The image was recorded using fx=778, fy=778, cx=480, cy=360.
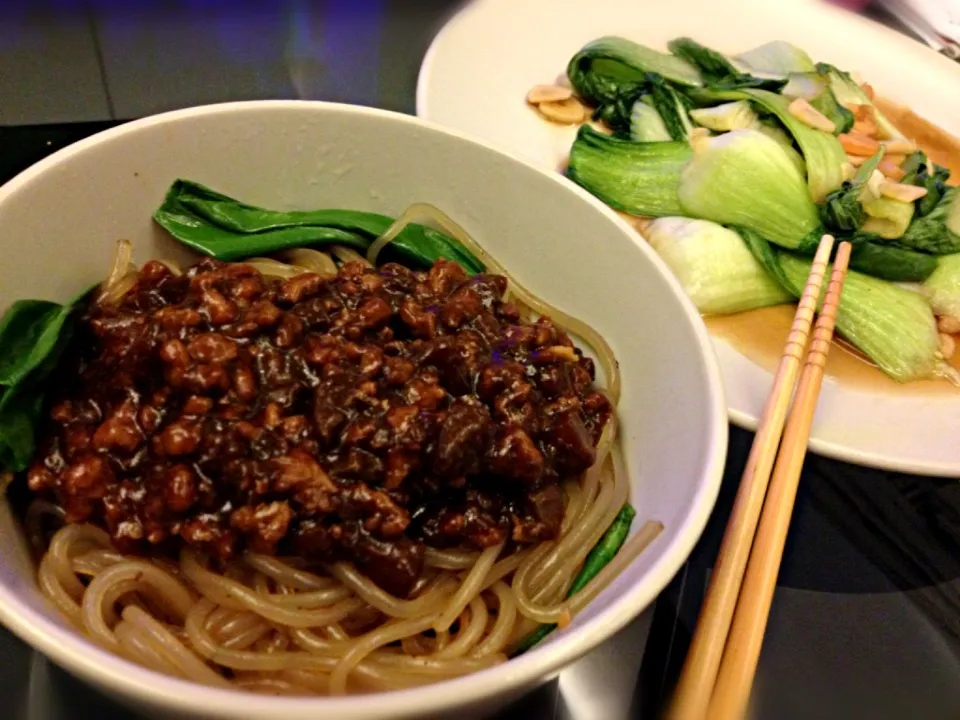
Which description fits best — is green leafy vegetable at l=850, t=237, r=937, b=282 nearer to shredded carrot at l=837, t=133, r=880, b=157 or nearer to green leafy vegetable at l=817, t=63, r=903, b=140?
shredded carrot at l=837, t=133, r=880, b=157

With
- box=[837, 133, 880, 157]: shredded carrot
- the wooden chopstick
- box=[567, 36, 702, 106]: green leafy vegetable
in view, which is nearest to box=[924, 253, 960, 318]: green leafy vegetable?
box=[837, 133, 880, 157]: shredded carrot

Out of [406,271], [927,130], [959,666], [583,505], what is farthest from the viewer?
[927,130]

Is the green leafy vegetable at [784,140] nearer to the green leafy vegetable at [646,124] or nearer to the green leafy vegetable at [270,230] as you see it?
the green leafy vegetable at [646,124]

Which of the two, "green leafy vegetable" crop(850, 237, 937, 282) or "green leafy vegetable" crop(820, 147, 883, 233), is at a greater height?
"green leafy vegetable" crop(820, 147, 883, 233)

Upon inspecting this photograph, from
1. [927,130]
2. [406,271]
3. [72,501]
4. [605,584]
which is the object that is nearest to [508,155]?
[406,271]

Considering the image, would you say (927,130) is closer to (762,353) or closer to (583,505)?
(762,353)

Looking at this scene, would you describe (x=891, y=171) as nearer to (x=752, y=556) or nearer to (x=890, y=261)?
(x=890, y=261)
